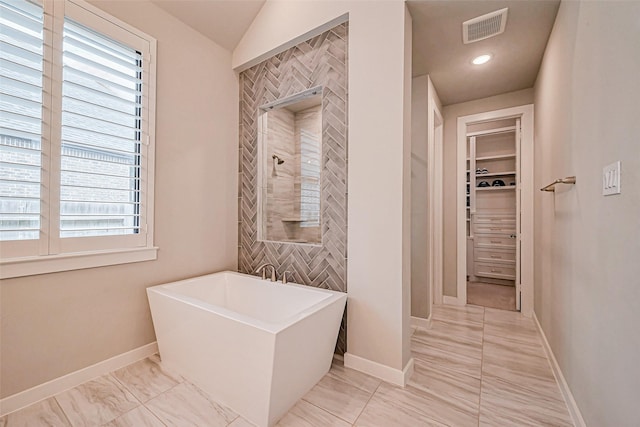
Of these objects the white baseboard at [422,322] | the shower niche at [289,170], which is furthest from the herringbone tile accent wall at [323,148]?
the white baseboard at [422,322]

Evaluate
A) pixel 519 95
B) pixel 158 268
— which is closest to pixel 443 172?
pixel 519 95

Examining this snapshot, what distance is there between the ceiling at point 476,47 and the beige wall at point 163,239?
1894mm

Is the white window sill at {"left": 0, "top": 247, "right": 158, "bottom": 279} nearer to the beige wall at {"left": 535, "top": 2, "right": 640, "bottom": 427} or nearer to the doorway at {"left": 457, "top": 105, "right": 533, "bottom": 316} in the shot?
the beige wall at {"left": 535, "top": 2, "right": 640, "bottom": 427}

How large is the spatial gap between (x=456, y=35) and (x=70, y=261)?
3.27 m

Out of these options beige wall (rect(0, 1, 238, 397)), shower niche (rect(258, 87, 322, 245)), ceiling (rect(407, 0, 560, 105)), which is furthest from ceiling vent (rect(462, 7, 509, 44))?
beige wall (rect(0, 1, 238, 397))

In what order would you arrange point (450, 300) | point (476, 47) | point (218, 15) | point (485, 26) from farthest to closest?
point (450, 300) < point (218, 15) < point (476, 47) < point (485, 26)

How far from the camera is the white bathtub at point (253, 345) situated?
1.33m

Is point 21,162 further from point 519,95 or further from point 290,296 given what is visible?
point 519,95

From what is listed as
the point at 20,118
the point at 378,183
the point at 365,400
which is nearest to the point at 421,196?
the point at 378,183

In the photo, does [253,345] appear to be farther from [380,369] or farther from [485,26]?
[485,26]

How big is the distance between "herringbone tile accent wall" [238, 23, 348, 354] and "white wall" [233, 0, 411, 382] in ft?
0.33

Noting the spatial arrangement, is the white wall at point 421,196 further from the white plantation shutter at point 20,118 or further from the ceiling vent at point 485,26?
the white plantation shutter at point 20,118

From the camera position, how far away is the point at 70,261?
171 cm

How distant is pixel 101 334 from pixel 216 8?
9.21 ft
